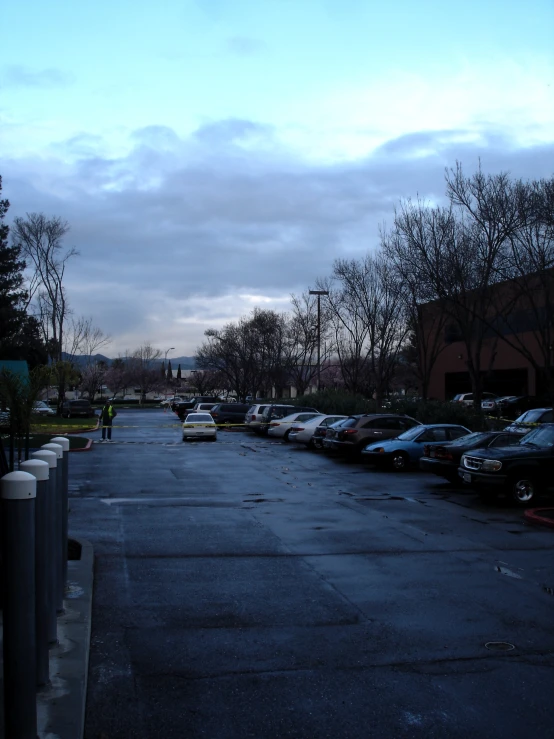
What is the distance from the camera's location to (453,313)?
28.7 meters

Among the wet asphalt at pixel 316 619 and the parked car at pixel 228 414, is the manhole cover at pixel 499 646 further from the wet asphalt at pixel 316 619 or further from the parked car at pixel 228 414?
the parked car at pixel 228 414

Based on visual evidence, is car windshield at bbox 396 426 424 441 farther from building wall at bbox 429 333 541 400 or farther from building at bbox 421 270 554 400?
building wall at bbox 429 333 541 400

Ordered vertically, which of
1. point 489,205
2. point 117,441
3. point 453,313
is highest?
point 489,205

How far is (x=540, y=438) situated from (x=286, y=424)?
19334 millimetres

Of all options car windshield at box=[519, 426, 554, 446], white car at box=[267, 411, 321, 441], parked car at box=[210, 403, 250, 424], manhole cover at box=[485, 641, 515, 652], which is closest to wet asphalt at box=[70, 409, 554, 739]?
manhole cover at box=[485, 641, 515, 652]

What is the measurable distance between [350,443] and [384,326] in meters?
15.0

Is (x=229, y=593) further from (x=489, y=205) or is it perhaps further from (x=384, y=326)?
(x=384, y=326)

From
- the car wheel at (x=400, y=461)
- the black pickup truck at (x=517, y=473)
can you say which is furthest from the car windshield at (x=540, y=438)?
the car wheel at (x=400, y=461)

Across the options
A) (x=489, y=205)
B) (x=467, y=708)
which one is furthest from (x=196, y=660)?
(x=489, y=205)

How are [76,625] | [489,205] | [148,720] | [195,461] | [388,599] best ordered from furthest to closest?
[489,205]
[195,461]
[388,599]
[76,625]
[148,720]

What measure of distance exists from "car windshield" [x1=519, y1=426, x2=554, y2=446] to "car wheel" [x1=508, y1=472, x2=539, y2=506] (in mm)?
948

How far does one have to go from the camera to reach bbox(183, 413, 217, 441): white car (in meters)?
33.2

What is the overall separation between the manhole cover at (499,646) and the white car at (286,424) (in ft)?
87.4

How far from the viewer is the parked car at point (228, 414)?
44.9 meters
